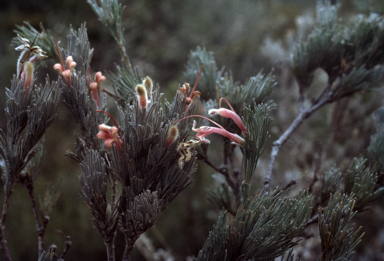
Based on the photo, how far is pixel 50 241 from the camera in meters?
1.60

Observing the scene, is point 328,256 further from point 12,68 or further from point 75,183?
point 12,68

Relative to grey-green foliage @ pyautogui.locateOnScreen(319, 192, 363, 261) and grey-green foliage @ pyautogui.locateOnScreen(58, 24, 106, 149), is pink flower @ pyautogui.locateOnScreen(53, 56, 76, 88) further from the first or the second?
grey-green foliage @ pyautogui.locateOnScreen(319, 192, 363, 261)

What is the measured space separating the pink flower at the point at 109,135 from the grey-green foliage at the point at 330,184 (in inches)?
16.6

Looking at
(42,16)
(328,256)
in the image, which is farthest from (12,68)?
(328,256)

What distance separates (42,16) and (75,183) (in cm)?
168

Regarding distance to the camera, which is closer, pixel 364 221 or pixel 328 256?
pixel 328 256

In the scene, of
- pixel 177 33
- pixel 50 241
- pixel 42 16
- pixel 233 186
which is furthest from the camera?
pixel 177 33

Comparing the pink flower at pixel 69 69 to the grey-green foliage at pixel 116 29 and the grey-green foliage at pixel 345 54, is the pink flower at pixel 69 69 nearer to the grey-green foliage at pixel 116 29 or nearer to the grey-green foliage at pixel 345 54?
the grey-green foliage at pixel 116 29

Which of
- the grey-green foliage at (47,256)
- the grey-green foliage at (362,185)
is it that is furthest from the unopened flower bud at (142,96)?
the grey-green foliage at (362,185)

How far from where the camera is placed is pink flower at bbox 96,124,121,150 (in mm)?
365

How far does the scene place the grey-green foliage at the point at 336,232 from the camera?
1.29 ft

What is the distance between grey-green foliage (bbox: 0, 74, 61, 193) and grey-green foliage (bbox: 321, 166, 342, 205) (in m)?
0.52

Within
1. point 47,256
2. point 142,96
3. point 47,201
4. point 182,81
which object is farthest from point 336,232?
point 182,81

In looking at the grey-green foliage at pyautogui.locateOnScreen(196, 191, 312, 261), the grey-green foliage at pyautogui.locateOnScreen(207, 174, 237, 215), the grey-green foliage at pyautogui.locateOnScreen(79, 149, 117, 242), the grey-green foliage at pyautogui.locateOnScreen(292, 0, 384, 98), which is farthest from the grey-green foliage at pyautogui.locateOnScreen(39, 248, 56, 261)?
the grey-green foliage at pyautogui.locateOnScreen(292, 0, 384, 98)
